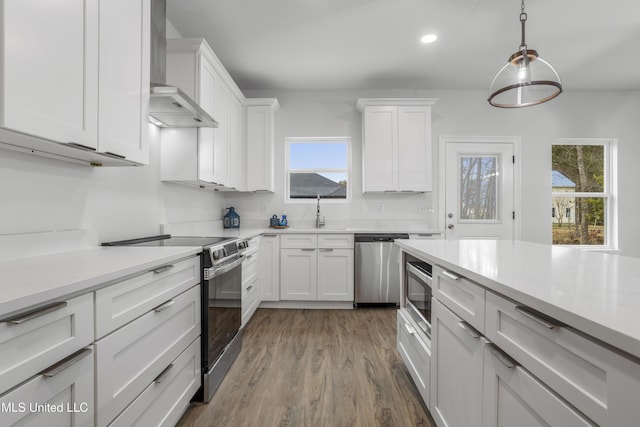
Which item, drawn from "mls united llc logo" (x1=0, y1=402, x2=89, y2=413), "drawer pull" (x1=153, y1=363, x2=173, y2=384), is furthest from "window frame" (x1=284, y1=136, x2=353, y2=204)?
"mls united llc logo" (x1=0, y1=402, x2=89, y2=413)

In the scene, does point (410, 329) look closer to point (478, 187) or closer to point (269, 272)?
point (269, 272)

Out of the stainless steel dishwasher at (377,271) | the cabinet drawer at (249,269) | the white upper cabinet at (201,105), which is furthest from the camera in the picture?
the stainless steel dishwasher at (377,271)

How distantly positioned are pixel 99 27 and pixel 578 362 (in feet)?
6.66

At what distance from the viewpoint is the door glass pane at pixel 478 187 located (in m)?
4.04

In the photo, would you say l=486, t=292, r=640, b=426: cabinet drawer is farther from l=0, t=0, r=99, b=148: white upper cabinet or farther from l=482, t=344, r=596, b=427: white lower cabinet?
l=0, t=0, r=99, b=148: white upper cabinet

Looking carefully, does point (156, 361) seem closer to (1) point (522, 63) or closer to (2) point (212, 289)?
(2) point (212, 289)

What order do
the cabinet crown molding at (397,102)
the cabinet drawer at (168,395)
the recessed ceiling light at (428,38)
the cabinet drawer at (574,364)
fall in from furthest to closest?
the cabinet crown molding at (397,102) → the recessed ceiling light at (428,38) → the cabinet drawer at (168,395) → the cabinet drawer at (574,364)

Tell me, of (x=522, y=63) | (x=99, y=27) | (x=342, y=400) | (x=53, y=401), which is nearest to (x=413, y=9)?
(x=522, y=63)

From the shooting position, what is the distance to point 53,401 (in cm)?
81

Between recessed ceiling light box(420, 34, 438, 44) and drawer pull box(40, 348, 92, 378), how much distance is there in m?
3.35

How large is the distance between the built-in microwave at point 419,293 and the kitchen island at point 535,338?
4.5 inches

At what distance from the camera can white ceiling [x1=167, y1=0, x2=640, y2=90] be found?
2.41m

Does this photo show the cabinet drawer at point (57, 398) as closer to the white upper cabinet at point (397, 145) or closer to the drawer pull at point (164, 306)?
the drawer pull at point (164, 306)

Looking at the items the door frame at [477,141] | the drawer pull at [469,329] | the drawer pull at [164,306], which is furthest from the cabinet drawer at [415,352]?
the door frame at [477,141]
